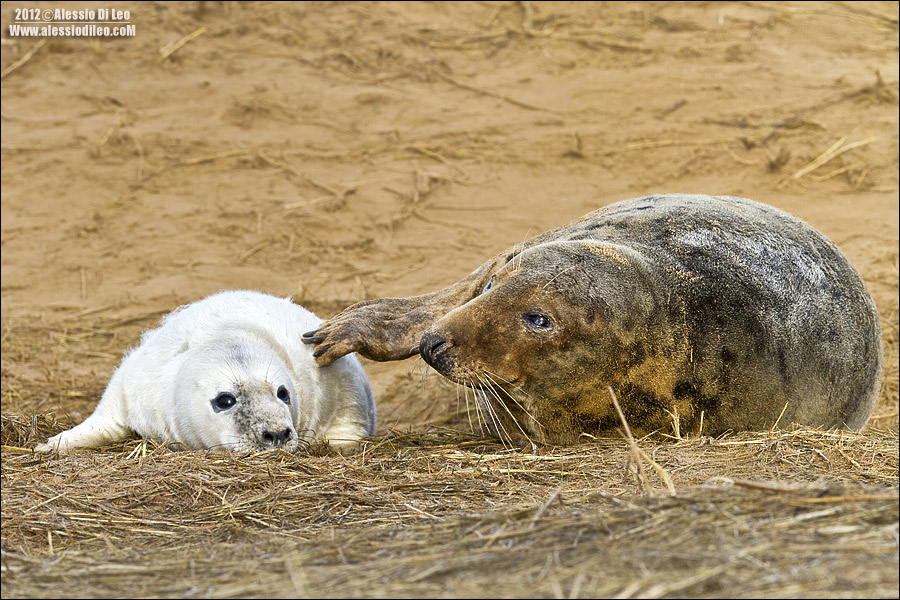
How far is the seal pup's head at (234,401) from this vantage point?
427cm

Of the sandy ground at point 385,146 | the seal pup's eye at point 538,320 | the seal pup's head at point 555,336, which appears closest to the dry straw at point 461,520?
the seal pup's head at point 555,336

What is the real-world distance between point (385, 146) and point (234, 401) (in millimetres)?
5313

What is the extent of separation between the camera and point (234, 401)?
4.31m

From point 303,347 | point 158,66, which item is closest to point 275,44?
point 158,66

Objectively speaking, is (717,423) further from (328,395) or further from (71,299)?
(71,299)

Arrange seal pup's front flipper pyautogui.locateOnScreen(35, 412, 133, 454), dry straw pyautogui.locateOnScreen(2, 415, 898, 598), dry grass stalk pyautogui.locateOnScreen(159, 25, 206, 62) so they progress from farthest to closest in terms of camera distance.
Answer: dry grass stalk pyautogui.locateOnScreen(159, 25, 206, 62)
seal pup's front flipper pyautogui.locateOnScreen(35, 412, 133, 454)
dry straw pyautogui.locateOnScreen(2, 415, 898, 598)

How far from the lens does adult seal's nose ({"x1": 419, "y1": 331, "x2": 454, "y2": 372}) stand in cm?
424

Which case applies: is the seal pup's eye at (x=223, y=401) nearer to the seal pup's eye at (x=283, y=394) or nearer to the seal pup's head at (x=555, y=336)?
the seal pup's eye at (x=283, y=394)

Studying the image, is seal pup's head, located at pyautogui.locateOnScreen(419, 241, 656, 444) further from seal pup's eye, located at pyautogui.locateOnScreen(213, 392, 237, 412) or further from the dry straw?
seal pup's eye, located at pyautogui.locateOnScreen(213, 392, 237, 412)

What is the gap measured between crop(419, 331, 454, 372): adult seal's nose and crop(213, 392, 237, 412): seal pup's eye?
825 mm

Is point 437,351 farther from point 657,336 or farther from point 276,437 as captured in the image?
point 657,336

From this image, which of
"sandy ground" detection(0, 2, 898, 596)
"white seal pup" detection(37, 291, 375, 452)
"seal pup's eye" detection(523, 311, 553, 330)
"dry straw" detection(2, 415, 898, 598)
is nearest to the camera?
"dry straw" detection(2, 415, 898, 598)

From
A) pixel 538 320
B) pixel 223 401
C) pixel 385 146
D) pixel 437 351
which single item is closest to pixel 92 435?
pixel 223 401

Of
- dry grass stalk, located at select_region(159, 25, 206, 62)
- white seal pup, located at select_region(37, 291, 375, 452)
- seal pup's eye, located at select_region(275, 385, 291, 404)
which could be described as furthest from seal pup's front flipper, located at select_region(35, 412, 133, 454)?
dry grass stalk, located at select_region(159, 25, 206, 62)
